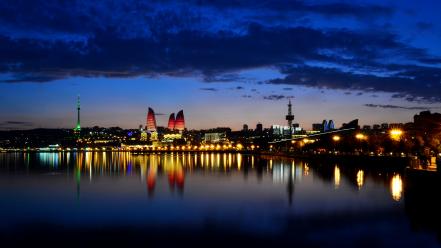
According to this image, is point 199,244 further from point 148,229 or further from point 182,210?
point 182,210

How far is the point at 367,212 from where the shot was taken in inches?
796

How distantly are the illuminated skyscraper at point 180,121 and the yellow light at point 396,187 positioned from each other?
478 ft

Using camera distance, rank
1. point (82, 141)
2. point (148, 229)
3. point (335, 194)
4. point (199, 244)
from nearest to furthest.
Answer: point (199, 244) < point (148, 229) < point (335, 194) < point (82, 141)

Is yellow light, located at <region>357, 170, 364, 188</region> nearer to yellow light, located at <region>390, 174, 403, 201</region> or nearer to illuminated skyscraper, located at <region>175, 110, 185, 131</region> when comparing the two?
yellow light, located at <region>390, 174, 403, 201</region>

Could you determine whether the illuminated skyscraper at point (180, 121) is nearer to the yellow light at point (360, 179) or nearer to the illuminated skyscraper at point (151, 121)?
the illuminated skyscraper at point (151, 121)

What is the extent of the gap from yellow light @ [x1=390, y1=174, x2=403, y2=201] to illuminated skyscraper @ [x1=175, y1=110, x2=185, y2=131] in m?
146

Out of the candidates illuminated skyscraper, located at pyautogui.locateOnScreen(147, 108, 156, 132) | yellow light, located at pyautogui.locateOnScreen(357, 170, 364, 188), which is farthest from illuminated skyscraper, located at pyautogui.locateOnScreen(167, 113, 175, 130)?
yellow light, located at pyautogui.locateOnScreen(357, 170, 364, 188)

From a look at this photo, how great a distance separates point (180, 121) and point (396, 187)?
5993 inches

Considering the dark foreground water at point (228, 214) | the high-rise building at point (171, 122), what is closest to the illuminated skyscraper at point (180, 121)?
the high-rise building at point (171, 122)

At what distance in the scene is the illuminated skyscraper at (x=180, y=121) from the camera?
176750mm

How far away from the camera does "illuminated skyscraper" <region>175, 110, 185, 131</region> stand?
176750 mm

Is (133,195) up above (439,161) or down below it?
below

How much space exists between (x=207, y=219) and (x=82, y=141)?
564 ft

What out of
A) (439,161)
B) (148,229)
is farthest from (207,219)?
(439,161)
